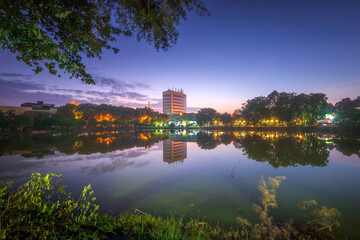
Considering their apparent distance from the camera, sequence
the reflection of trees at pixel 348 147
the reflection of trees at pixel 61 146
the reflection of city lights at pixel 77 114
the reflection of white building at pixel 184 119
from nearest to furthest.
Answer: the reflection of trees at pixel 348 147
the reflection of trees at pixel 61 146
the reflection of city lights at pixel 77 114
the reflection of white building at pixel 184 119

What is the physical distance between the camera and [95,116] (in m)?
78.9

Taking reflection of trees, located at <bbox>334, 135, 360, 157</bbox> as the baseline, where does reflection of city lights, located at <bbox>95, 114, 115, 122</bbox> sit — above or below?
above

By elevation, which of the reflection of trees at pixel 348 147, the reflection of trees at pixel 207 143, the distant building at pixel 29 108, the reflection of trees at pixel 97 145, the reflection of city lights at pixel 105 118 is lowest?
the reflection of trees at pixel 97 145

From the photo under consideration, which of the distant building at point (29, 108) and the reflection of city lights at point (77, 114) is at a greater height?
the distant building at point (29, 108)

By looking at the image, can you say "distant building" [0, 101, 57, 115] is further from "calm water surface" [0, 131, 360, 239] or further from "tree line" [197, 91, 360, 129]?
"tree line" [197, 91, 360, 129]

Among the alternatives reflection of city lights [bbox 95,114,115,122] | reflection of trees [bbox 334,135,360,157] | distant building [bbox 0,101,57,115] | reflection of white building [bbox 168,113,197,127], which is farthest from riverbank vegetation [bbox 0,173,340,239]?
distant building [bbox 0,101,57,115]

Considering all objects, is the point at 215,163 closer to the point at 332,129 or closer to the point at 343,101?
the point at 332,129

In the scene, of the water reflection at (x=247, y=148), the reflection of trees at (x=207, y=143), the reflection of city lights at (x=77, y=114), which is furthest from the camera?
the reflection of city lights at (x=77, y=114)

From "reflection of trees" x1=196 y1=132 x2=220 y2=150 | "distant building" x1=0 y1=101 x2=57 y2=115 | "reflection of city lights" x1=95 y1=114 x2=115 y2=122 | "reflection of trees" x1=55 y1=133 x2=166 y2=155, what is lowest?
"reflection of trees" x1=55 y1=133 x2=166 y2=155

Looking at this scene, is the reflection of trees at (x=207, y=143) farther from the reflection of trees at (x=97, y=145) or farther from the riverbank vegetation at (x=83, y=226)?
the riverbank vegetation at (x=83, y=226)

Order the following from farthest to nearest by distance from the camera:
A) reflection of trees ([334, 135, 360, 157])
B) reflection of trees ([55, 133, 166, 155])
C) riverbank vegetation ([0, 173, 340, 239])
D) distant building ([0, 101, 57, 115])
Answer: distant building ([0, 101, 57, 115]) < reflection of trees ([55, 133, 166, 155]) < reflection of trees ([334, 135, 360, 157]) < riverbank vegetation ([0, 173, 340, 239])

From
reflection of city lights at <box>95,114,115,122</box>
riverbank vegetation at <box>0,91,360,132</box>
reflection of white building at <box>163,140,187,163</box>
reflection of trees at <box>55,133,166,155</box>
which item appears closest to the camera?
reflection of white building at <box>163,140,187,163</box>

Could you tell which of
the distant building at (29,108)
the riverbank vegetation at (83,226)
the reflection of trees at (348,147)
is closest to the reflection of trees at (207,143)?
the reflection of trees at (348,147)

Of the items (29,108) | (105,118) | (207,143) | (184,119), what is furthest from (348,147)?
(29,108)
